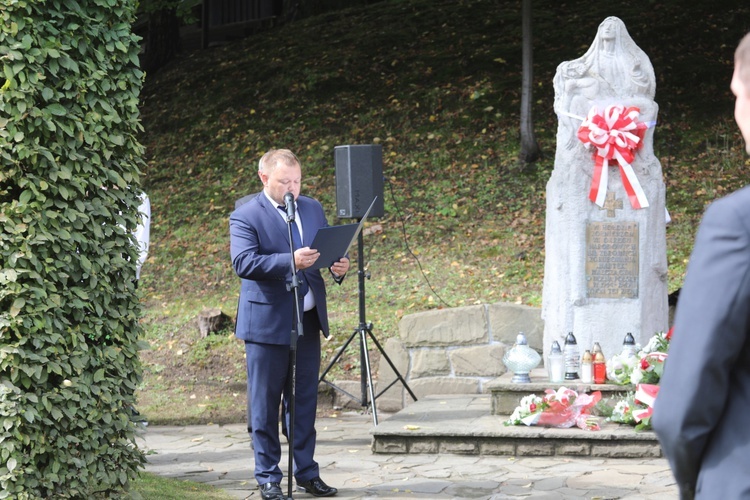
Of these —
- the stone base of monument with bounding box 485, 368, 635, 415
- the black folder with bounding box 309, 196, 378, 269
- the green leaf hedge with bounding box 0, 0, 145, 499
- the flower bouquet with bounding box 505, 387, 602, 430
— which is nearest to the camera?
the green leaf hedge with bounding box 0, 0, 145, 499

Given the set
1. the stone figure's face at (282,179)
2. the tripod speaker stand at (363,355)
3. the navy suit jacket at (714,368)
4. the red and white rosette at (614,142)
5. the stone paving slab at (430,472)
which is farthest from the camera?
the tripod speaker stand at (363,355)

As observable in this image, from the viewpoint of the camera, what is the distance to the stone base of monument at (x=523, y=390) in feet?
25.5

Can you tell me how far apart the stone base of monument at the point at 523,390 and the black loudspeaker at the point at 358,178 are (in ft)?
7.10

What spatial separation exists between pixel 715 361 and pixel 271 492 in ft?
14.5

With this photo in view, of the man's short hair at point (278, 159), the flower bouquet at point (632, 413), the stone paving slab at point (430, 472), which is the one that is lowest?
the stone paving slab at point (430, 472)

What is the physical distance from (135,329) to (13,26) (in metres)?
1.64

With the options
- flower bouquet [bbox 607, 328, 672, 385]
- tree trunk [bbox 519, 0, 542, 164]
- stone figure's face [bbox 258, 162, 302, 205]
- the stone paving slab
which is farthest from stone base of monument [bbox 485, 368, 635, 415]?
tree trunk [bbox 519, 0, 542, 164]

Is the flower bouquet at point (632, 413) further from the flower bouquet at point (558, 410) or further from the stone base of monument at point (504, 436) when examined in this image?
the flower bouquet at point (558, 410)

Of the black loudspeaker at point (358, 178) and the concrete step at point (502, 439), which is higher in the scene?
the black loudspeaker at point (358, 178)

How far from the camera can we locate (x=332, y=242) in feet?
19.2

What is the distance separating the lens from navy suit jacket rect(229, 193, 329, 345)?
6.00m

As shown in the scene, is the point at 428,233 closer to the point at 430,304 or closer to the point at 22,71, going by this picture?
the point at 430,304

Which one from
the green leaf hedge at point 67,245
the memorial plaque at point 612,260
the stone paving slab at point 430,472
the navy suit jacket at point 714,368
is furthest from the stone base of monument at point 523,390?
the navy suit jacket at point 714,368

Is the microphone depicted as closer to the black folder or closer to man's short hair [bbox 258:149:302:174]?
the black folder
